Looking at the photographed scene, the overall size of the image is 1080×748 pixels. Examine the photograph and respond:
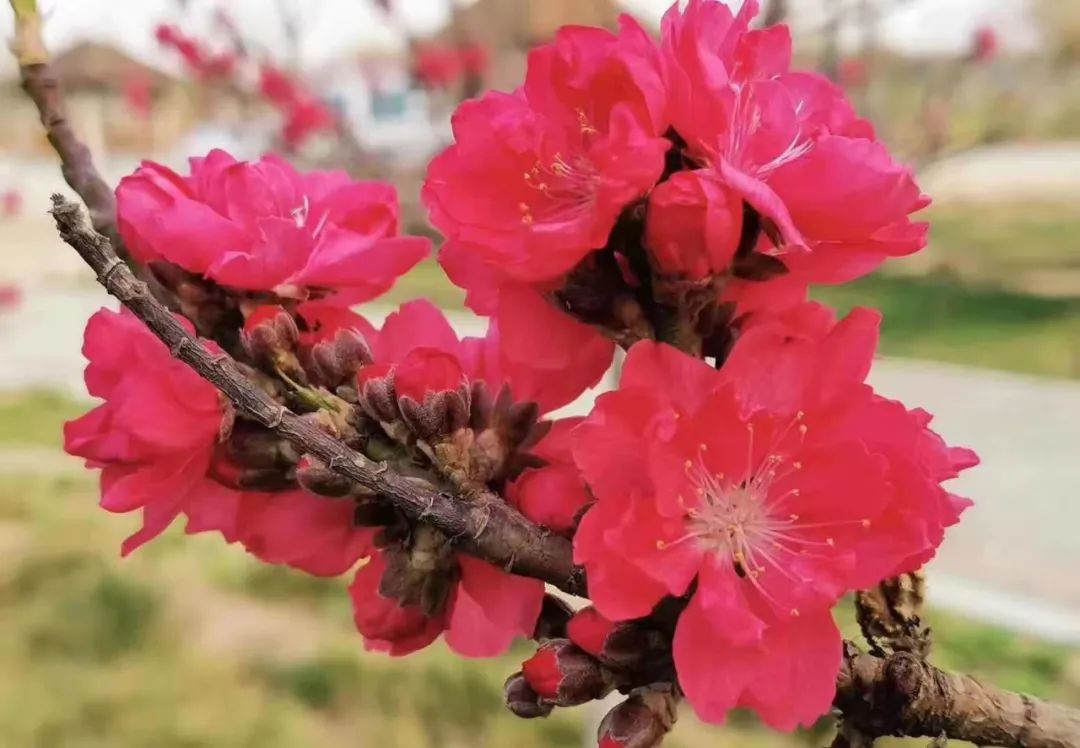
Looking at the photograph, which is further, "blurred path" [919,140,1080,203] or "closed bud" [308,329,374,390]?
"blurred path" [919,140,1080,203]

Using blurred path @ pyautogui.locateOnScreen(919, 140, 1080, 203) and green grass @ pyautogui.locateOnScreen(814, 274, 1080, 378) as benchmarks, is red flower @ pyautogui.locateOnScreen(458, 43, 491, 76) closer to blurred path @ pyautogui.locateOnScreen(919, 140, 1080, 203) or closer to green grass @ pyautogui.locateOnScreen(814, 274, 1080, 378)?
green grass @ pyautogui.locateOnScreen(814, 274, 1080, 378)

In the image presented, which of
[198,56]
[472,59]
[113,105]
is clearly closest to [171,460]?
[472,59]

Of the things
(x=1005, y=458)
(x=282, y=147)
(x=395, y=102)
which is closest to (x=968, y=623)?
(x=1005, y=458)

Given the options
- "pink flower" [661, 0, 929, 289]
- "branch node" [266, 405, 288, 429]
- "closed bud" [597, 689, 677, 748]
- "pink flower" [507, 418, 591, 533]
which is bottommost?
"closed bud" [597, 689, 677, 748]

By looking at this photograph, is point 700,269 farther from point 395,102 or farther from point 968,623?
point 395,102

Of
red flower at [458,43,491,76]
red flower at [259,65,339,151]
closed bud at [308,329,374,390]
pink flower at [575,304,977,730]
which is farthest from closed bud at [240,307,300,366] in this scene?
red flower at [259,65,339,151]
